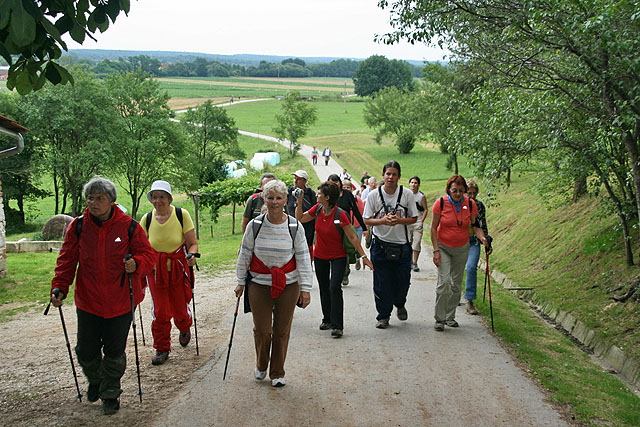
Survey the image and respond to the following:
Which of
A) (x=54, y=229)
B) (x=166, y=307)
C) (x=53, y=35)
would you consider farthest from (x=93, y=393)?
(x=54, y=229)

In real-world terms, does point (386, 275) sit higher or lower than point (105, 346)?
lower

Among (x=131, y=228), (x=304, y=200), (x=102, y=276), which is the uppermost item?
(x=131, y=228)

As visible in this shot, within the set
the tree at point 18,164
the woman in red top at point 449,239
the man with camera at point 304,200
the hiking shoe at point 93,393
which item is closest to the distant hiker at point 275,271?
the hiking shoe at point 93,393

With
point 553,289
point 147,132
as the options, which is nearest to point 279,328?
point 553,289

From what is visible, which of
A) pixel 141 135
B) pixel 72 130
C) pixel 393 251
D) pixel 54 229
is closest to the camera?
pixel 393 251

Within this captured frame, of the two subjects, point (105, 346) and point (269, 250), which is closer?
point (105, 346)

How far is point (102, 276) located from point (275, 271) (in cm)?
155

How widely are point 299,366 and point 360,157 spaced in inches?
2344

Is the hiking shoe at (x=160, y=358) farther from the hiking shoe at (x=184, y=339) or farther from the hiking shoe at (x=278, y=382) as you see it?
the hiking shoe at (x=278, y=382)

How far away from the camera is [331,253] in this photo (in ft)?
26.8

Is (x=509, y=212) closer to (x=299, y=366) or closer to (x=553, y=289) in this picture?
(x=553, y=289)

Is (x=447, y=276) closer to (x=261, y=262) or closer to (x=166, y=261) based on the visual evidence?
(x=261, y=262)

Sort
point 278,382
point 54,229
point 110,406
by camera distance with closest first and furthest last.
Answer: point 110,406, point 278,382, point 54,229

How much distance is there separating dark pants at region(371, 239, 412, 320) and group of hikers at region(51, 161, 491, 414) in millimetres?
14
